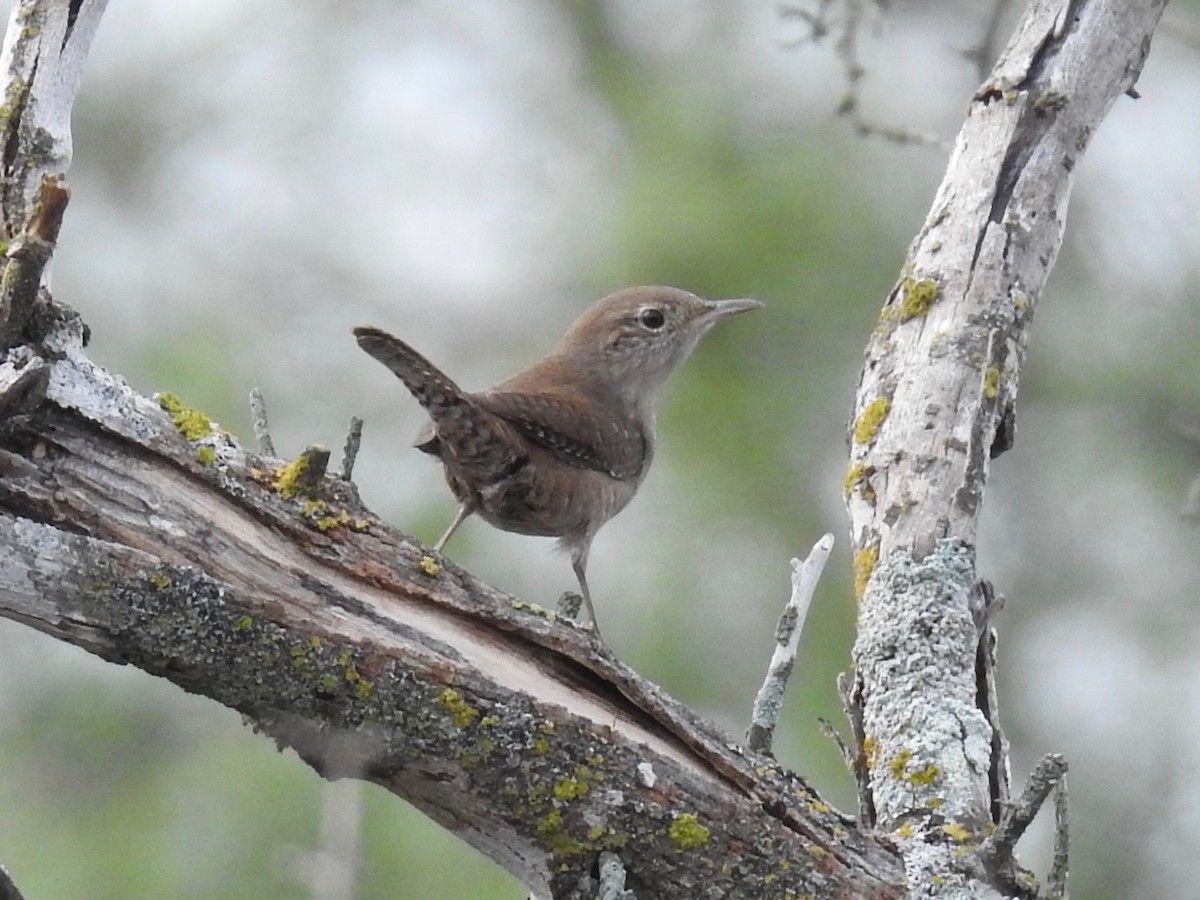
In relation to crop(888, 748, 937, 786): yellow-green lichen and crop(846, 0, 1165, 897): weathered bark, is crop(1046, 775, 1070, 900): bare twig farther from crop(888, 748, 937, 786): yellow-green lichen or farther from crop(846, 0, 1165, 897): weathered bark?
crop(888, 748, 937, 786): yellow-green lichen

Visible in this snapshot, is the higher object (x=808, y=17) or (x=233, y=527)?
(x=808, y=17)

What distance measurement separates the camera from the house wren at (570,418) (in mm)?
3799

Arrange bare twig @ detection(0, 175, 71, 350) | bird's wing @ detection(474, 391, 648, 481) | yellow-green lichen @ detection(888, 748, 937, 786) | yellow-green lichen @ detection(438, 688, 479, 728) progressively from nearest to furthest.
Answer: bare twig @ detection(0, 175, 71, 350), yellow-green lichen @ detection(438, 688, 479, 728), yellow-green lichen @ detection(888, 748, 937, 786), bird's wing @ detection(474, 391, 648, 481)

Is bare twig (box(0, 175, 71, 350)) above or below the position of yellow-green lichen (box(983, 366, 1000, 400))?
below

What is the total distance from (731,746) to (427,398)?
162 cm

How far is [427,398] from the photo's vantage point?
361 centimetres

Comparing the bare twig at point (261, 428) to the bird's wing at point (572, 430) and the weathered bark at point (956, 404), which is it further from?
the bird's wing at point (572, 430)

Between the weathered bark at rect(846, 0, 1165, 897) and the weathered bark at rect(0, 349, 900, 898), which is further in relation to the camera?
the weathered bark at rect(846, 0, 1165, 897)

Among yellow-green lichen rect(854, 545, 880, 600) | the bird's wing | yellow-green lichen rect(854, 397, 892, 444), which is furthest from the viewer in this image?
the bird's wing

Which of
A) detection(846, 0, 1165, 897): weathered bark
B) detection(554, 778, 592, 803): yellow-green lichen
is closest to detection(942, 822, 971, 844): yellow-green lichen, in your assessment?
detection(846, 0, 1165, 897): weathered bark

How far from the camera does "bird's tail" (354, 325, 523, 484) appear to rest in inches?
127

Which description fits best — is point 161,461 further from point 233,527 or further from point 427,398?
point 427,398

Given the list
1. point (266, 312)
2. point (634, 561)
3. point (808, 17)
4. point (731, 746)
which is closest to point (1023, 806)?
point (731, 746)

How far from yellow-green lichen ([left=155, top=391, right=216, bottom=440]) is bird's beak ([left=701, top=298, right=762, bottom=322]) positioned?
10.0 ft
